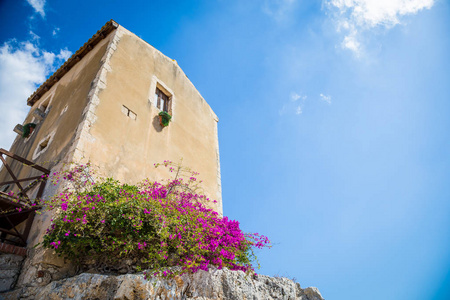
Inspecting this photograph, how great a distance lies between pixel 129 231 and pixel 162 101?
5.60 meters

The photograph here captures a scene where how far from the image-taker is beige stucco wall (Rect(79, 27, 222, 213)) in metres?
6.92

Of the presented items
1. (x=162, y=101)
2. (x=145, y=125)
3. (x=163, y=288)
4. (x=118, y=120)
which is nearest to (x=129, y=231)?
(x=163, y=288)

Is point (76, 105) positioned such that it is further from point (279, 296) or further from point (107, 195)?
point (279, 296)

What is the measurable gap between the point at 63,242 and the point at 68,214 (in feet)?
1.49

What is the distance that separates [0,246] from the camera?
16.2 feet

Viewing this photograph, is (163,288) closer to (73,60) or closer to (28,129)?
(28,129)

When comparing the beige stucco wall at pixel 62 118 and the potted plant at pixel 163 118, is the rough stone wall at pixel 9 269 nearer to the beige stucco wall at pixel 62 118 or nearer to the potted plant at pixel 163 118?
the beige stucco wall at pixel 62 118

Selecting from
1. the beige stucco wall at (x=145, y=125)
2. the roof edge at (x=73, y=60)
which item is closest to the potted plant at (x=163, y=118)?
the beige stucco wall at (x=145, y=125)

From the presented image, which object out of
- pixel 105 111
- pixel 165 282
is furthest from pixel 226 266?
pixel 105 111

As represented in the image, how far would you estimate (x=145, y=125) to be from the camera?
815 centimetres

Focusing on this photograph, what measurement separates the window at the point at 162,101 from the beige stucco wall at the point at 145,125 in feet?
0.68

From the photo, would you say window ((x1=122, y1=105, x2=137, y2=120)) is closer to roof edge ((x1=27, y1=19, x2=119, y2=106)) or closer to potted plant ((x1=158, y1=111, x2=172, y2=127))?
potted plant ((x1=158, y1=111, x2=172, y2=127))

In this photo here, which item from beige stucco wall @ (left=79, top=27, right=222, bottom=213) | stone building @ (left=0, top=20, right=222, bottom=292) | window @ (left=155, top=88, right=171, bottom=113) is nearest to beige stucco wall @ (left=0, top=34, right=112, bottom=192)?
stone building @ (left=0, top=20, right=222, bottom=292)

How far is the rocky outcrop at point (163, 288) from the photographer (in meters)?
4.35
